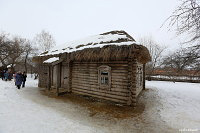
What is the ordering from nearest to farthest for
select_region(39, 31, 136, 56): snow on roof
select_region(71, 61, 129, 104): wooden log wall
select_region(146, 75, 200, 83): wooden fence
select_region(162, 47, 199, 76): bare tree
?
select_region(162, 47, 199, 76): bare tree → select_region(71, 61, 129, 104): wooden log wall → select_region(39, 31, 136, 56): snow on roof → select_region(146, 75, 200, 83): wooden fence

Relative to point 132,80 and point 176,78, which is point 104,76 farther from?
point 176,78

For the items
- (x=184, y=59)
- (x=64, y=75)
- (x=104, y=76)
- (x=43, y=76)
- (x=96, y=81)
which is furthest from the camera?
(x=43, y=76)

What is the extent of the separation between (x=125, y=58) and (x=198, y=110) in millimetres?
4773

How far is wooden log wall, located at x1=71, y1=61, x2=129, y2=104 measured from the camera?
654cm

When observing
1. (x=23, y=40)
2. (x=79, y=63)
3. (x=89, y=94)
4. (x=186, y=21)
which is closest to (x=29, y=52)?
(x=23, y=40)

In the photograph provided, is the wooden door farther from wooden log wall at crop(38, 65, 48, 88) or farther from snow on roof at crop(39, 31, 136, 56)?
wooden log wall at crop(38, 65, 48, 88)

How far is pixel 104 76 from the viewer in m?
7.28

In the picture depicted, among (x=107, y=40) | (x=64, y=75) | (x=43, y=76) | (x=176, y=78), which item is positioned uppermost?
(x=107, y=40)

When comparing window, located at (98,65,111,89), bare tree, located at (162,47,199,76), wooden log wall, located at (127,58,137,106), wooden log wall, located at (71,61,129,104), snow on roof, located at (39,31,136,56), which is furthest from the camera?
snow on roof, located at (39,31,136,56)

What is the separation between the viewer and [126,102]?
6410mm

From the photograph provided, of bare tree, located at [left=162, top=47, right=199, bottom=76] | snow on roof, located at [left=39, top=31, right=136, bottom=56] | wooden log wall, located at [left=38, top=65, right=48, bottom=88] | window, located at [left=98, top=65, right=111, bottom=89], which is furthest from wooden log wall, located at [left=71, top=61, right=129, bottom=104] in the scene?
wooden log wall, located at [left=38, top=65, right=48, bottom=88]

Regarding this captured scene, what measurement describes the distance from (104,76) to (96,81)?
2.51ft

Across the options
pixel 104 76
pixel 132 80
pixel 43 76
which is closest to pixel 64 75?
pixel 43 76

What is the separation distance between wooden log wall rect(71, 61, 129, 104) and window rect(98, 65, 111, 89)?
20cm
